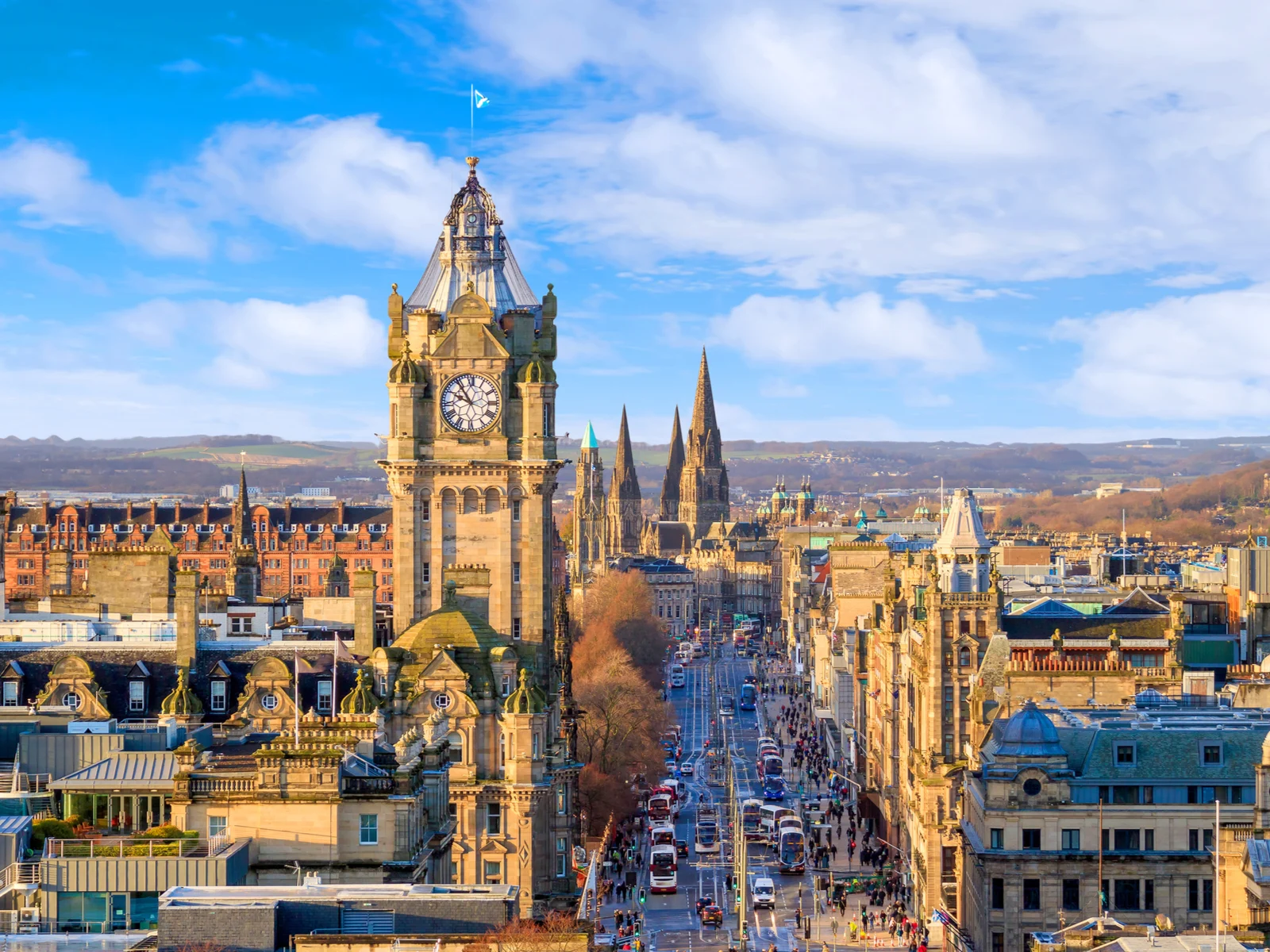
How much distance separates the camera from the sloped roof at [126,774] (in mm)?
69438

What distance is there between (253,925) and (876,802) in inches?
3816

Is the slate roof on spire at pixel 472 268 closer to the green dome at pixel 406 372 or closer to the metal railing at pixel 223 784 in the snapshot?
the green dome at pixel 406 372

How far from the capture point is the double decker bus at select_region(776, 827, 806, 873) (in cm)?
12769

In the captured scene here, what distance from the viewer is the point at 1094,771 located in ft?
297

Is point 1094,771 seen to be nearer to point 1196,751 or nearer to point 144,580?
point 1196,751

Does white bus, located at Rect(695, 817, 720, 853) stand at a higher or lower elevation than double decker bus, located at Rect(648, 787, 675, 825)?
lower

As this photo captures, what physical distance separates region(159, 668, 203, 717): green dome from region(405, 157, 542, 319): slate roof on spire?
3179 centimetres

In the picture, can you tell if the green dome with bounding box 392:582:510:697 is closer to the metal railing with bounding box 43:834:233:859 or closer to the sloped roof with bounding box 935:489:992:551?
the sloped roof with bounding box 935:489:992:551

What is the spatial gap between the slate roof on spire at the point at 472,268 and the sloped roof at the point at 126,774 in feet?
180

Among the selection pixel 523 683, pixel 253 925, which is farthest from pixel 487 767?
pixel 253 925

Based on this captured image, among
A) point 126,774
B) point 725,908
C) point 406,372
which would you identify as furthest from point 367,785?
point 406,372

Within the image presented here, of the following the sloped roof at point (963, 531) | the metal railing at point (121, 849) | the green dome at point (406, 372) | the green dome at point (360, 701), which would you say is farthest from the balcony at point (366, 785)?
the sloped roof at point (963, 531)

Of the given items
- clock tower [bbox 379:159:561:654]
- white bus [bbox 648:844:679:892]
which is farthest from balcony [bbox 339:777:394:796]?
white bus [bbox 648:844:679:892]

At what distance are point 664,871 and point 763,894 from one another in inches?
275
